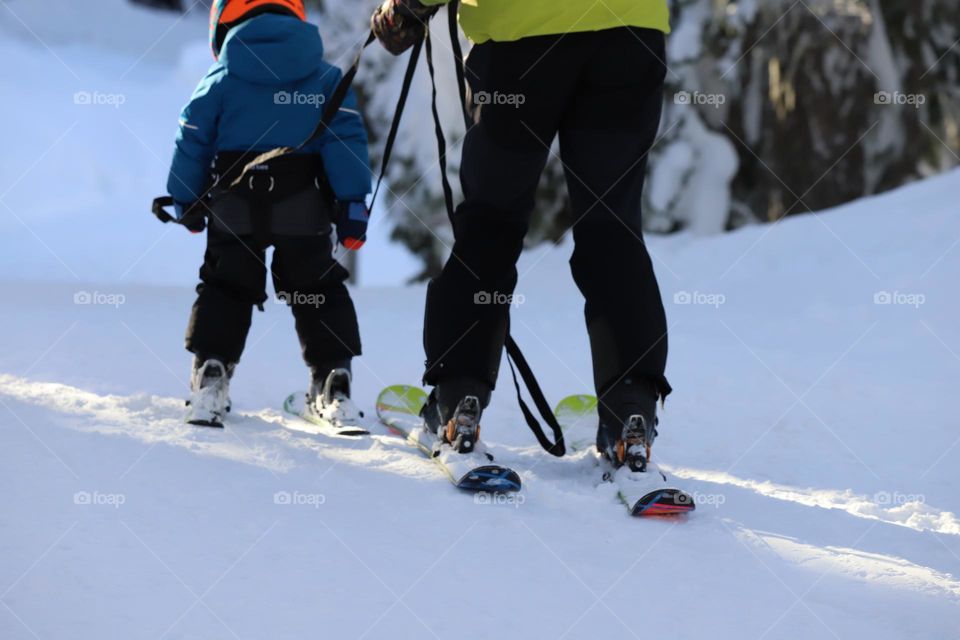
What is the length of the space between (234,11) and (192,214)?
65 cm

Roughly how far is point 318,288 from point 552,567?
4.78 ft

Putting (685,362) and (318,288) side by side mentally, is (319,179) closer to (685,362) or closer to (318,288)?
(318,288)

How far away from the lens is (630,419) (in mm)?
2576

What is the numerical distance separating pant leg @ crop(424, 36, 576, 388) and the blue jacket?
630 mm

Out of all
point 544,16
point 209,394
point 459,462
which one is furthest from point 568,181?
point 209,394

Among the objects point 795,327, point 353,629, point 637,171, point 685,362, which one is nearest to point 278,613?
point 353,629

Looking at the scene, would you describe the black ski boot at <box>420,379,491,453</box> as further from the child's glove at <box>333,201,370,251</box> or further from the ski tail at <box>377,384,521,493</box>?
the child's glove at <box>333,201,370,251</box>

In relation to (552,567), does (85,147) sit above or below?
above

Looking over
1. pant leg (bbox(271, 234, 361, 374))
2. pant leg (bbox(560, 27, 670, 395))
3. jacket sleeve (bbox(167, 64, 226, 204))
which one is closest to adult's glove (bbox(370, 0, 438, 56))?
pant leg (bbox(560, 27, 670, 395))

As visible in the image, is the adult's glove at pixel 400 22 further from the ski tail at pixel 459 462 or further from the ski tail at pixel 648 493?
the ski tail at pixel 648 493

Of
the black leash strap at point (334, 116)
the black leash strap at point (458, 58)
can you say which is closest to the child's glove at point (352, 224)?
the black leash strap at point (334, 116)

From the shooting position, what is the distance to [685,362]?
14.7ft

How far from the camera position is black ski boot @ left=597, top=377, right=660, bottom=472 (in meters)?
2.58

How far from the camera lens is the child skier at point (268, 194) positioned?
318 cm
